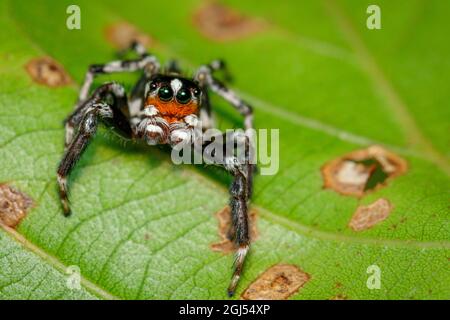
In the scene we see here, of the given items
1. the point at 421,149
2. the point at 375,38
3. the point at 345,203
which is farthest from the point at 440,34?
the point at 345,203

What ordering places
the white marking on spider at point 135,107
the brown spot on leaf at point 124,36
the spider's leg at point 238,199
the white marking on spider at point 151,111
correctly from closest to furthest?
the spider's leg at point 238,199
the white marking on spider at point 151,111
the white marking on spider at point 135,107
the brown spot on leaf at point 124,36

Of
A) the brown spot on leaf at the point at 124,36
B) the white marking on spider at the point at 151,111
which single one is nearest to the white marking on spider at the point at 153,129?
the white marking on spider at the point at 151,111

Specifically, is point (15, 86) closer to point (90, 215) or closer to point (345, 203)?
point (90, 215)

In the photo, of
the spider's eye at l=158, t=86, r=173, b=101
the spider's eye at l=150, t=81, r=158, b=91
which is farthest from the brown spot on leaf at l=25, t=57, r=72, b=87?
the spider's eye at l=158, t=86, r=173, b=101

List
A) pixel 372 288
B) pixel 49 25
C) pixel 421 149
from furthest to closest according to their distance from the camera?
pixel 49 25 → pixel 421 149 → pixel 372 288

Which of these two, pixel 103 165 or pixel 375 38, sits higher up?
pixel 375 38

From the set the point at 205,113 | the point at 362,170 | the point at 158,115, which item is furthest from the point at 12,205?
the point at 362,170

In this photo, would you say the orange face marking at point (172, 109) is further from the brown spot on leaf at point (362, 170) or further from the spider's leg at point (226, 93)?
the brown spot on leaf at point (362, 170)
